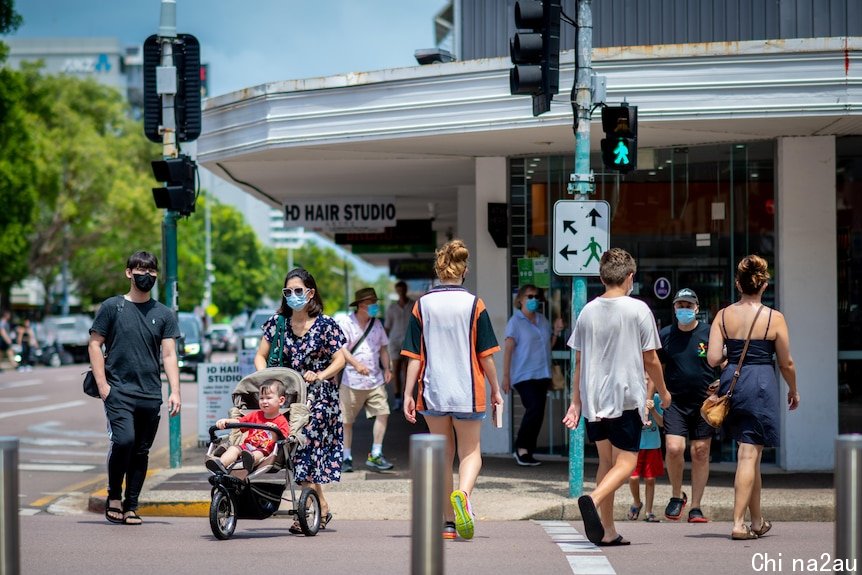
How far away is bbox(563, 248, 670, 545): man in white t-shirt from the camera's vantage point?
7.50 meters

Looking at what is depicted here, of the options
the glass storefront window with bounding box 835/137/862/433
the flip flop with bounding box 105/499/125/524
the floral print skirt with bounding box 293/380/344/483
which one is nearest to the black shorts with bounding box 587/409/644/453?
the floral print skirt with bounding box 293/380/344/483

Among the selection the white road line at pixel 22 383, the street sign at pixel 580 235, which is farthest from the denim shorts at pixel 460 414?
the white road line at pixel 22 383

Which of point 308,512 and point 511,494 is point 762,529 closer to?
point 511,494

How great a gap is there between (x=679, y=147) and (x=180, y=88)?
5.42 meters

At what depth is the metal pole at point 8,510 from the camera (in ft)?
15.2

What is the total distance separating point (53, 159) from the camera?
5050 centimetres

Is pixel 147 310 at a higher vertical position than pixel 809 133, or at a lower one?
lower

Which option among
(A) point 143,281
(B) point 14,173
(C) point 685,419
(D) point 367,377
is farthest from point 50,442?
(B) point 14,173

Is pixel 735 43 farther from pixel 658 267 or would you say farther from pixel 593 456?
pixel 593 456

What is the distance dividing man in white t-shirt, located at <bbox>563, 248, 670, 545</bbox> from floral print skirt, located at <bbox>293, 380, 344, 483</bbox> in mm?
1829

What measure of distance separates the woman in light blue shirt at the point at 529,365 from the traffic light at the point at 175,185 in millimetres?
3611

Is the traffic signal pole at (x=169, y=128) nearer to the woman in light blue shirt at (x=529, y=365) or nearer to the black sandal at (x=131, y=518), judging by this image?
the black sandal at (x=131, y=518)

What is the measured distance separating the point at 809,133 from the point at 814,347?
7.19ft

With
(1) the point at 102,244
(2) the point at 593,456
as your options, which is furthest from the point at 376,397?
(1) the point at 102,244
